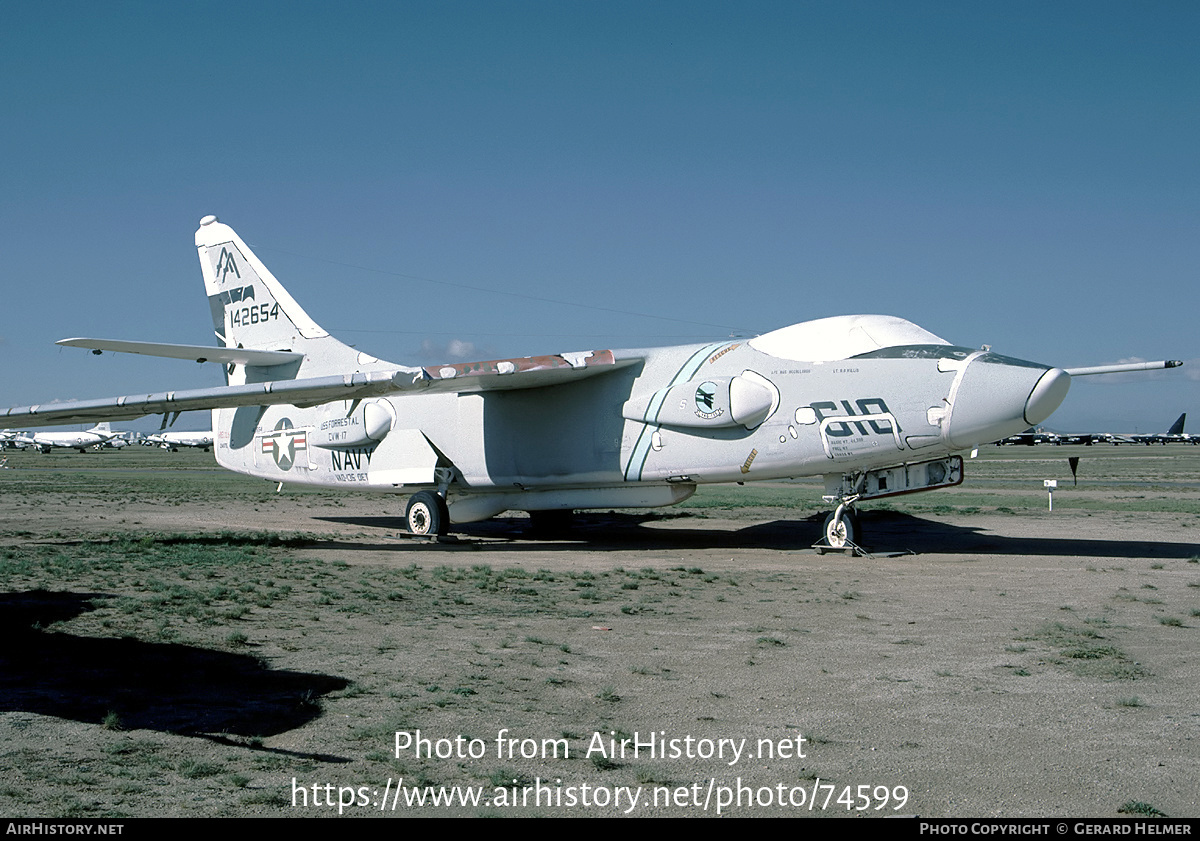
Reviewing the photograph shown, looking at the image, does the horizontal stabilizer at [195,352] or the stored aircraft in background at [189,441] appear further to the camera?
the stored aircraft in background at [189,441]

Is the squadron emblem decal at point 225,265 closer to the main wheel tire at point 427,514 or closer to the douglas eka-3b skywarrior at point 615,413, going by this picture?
the douglas eka-3b skywarrior at point 615,413

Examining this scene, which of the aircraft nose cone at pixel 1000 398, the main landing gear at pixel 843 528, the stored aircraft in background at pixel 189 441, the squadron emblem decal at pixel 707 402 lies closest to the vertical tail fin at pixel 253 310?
the squadron emblem decal at pixel 707 402

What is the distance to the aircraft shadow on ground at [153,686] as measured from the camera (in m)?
5.30

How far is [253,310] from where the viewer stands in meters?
21.4

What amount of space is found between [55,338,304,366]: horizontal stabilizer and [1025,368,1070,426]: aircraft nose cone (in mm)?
14926

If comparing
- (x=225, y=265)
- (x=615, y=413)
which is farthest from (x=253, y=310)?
(x=615, y=413)

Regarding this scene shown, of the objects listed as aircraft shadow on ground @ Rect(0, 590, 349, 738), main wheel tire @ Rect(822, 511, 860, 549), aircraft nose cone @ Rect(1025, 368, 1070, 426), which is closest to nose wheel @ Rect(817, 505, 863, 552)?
main wheel tire @ Rect(822, 511, 860, 549)

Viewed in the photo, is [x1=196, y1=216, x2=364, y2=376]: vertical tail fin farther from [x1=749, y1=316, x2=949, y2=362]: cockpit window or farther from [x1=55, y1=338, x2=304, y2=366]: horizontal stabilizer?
[x1=749, y1=316, x2=949, y2=362]: cockpit window

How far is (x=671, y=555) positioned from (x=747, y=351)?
3569mm

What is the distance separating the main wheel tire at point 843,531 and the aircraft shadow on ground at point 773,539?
78cm

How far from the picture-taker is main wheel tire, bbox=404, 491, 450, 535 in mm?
17656

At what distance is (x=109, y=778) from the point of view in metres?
4.32

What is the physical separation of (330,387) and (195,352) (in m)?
5.20

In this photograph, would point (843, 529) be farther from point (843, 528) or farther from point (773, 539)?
point (773, 539)
